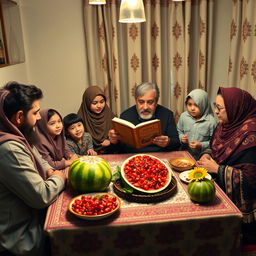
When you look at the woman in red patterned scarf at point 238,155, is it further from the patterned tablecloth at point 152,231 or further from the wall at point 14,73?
the wall at point 14,73

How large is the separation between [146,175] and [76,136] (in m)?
1.17

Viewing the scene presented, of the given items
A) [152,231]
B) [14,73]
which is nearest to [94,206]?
[152,231]

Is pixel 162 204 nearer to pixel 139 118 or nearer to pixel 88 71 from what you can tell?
pixel 139 118

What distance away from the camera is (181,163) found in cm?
206

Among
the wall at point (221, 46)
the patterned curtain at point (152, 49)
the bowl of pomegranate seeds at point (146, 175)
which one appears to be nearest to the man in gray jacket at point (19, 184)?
the bowl of pomegranate seeds at point (146, 175)

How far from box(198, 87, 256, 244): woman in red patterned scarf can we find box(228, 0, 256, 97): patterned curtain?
1.01 metres

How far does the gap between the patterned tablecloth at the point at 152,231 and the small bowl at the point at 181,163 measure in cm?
41

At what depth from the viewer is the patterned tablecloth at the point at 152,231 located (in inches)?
57.2

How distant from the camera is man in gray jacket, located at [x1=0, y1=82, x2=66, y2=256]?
1.48 meters

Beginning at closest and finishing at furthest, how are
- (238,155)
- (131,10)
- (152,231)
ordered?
(152,231) → (131,10) → (238,155)

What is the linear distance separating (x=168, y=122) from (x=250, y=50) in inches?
48.7

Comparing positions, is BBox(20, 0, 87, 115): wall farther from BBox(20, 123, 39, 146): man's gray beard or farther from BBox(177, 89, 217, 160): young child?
BBox(20, 123, 39, 146): man's gray beard

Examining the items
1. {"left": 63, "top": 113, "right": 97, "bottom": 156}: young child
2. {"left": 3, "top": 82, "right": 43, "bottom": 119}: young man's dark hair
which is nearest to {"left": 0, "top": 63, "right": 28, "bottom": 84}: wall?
{"left": 63, "top": 113, "right": 97, "bottom": 156}: young child

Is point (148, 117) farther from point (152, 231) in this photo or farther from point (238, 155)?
point (152, 231)
